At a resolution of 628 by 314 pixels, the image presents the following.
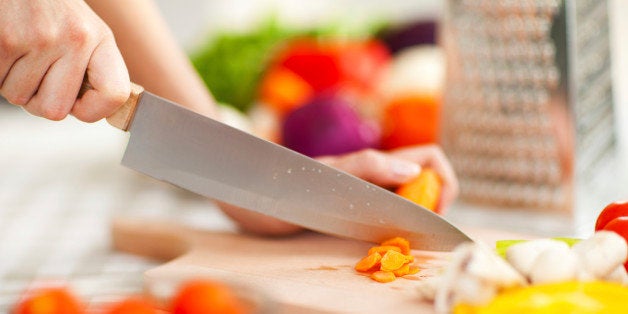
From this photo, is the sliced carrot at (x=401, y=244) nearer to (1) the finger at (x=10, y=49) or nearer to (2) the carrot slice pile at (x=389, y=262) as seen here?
(2) the carrot slice pile at (x=389, y=262)

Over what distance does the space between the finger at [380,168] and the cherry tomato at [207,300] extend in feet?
1.32

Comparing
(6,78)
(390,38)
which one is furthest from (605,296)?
(390,38)

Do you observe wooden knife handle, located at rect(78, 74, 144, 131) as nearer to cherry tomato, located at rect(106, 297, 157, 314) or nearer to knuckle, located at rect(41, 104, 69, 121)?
knuckle, located at rect(41, 104, 69, 121)

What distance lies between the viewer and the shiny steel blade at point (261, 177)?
0.92 m

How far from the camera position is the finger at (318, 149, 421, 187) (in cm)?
105

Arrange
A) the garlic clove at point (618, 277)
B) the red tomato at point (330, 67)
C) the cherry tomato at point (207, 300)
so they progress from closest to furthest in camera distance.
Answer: the cherry tomato at point (207, 300), the garlic clove at point (618, 277), the red tomato at point (330, 67)

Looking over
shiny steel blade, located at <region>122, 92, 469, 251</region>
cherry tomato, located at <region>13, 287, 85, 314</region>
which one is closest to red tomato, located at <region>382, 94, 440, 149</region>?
shiny steel blade, located at <region>122, 92, 469, 251</region>

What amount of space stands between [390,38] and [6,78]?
143cm

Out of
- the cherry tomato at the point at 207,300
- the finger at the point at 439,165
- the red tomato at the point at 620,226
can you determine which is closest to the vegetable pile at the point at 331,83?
the finger at the point at 439,165

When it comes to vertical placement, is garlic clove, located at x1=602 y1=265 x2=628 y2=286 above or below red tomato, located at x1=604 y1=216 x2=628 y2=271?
below

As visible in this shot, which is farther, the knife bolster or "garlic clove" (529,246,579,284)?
the knife bolster

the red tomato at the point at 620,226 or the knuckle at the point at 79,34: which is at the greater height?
the knuckle at the point at 79,34

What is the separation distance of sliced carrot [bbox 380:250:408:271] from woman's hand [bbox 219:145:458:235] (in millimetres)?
176

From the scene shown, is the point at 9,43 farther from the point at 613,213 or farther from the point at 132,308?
the point at 613,213
